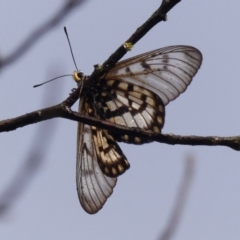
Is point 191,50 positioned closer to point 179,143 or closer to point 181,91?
point 181,91

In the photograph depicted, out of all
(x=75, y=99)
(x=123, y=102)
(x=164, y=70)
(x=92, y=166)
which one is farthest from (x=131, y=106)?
(x=75, y=99)

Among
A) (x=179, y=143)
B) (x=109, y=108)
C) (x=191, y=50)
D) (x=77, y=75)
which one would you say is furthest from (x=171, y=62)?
(x=179, y=143)

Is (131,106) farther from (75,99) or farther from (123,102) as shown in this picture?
(75,99)

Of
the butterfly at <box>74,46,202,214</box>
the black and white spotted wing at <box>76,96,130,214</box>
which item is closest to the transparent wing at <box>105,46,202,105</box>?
the butterfly at <box>74,46,202,214</box>

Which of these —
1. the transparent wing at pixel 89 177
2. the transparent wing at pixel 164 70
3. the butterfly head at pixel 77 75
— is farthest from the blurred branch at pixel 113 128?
the transparent wing at pixel 164 70

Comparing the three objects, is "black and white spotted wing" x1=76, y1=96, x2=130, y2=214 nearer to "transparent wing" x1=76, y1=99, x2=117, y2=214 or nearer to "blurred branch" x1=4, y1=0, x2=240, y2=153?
"transparent wing" x1=76, y1=99, x2=117, y2=214

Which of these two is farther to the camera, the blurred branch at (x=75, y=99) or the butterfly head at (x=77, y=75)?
the butterfly head at (x=77, y=75)

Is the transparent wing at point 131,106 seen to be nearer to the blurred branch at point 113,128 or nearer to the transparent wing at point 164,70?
the transparent wing at point 164,70
